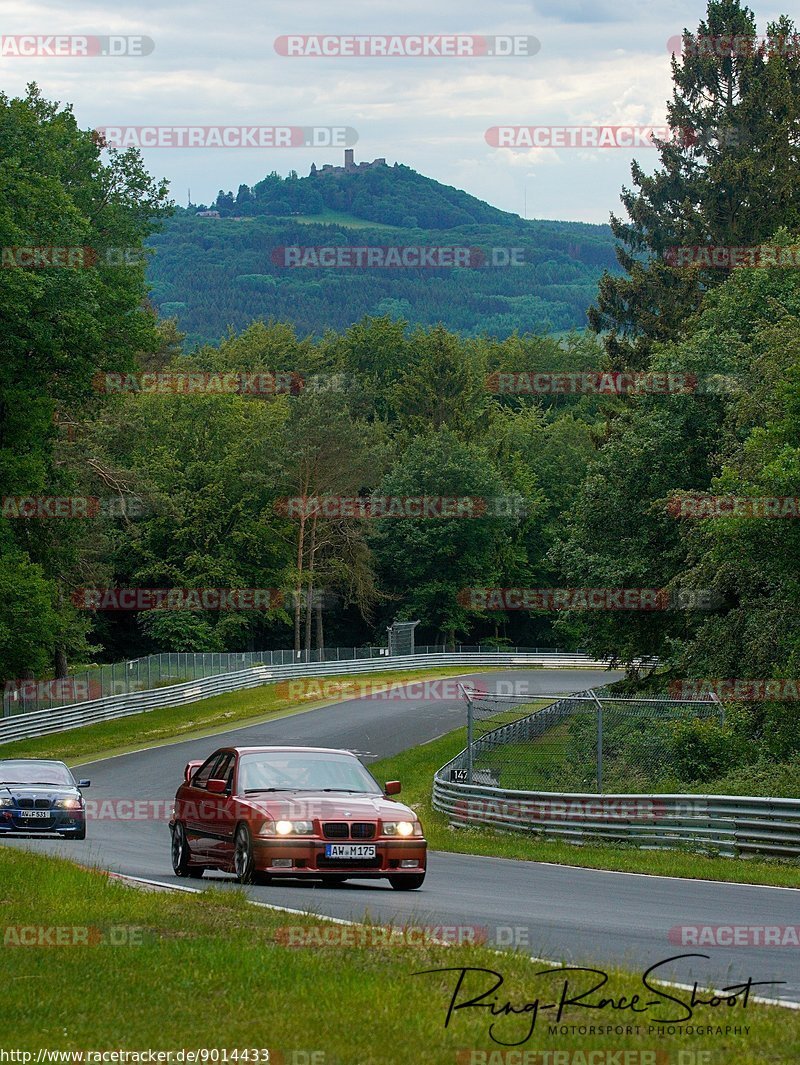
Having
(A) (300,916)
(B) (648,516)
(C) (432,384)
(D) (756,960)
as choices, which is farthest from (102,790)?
(C) (432,384)

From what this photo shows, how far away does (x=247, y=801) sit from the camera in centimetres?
1538

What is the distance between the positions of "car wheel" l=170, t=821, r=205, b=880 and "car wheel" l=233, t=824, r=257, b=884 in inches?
53.1

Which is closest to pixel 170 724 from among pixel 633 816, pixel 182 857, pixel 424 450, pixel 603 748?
pixel 603 748

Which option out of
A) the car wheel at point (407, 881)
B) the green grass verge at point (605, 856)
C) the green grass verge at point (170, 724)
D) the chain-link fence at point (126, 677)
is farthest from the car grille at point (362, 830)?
the chain-link fence at point (126, 677)

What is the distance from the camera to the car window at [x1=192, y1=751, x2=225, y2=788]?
16781mm

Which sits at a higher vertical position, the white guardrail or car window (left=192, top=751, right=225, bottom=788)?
car window (left=192, top=751, right=225, bottom=788)

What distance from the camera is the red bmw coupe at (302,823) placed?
14.9m

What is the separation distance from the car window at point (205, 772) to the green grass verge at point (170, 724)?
29278 mm

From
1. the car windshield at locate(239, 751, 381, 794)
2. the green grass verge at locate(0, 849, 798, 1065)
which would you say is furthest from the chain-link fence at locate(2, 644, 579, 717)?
the green grass verge at locate(0, 849, 798, 1065)

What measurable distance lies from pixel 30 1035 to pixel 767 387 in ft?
99.8

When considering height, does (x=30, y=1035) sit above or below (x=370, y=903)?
above

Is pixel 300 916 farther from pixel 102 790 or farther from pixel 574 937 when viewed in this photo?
pixel 102 790

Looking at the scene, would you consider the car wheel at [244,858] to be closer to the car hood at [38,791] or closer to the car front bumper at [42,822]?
the car front bumper at [42,822]

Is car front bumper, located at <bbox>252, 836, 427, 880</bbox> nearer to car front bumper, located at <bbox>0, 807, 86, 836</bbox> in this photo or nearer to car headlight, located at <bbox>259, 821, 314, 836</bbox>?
car headlight, located at <bbox>259, 821, 314, 836</bbox>
